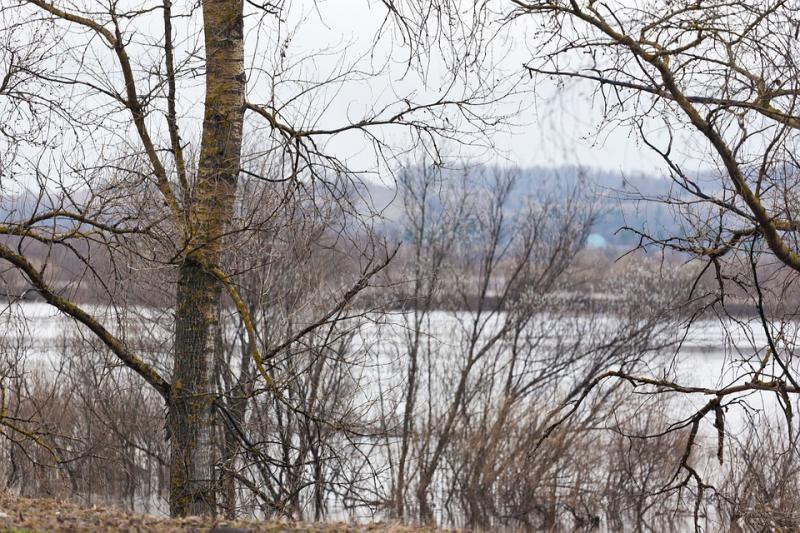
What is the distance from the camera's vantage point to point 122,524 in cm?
562

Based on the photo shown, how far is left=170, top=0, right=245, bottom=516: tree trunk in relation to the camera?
26.6 feet

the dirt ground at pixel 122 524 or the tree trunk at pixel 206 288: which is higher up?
the tree trunk at pixel 206 288

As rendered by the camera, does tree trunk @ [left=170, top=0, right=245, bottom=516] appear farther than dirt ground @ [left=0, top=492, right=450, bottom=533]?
Yes

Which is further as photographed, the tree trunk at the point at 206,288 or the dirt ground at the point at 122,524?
the tree trunk at the point at 206,288

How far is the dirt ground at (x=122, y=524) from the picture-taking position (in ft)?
A: 17.8

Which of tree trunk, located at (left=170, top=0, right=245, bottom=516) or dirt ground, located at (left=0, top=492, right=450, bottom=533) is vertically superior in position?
tree trunk, located at (left=170, top=0, right=245, bottom=516)

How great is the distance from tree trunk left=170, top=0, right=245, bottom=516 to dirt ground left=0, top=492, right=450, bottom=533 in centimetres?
181

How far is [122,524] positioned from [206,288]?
2938 millimetres

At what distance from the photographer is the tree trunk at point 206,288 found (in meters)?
8.11

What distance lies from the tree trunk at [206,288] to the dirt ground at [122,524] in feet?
5.93

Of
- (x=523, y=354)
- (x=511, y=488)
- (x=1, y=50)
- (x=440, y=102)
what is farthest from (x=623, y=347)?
(x=1, y=50)

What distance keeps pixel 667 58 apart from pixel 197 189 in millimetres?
4106

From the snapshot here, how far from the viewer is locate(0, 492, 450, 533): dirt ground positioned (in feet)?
17.8

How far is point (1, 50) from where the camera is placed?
802 centimetres
